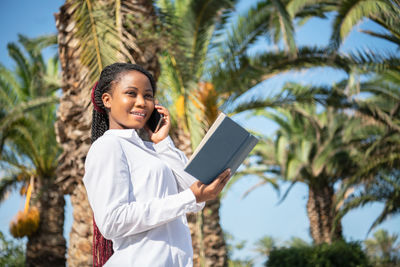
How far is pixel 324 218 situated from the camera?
713 inches

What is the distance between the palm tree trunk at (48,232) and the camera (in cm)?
1366

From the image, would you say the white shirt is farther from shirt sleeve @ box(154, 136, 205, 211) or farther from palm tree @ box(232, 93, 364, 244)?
palm tree @ box(232, 93, 364, 244)

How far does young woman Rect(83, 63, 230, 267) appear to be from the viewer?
2016 mm

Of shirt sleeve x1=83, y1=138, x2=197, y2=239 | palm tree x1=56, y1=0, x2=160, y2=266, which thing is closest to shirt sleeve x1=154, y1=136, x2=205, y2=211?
shirt sleeve x1=83, y1=138, x2=197, y2=239

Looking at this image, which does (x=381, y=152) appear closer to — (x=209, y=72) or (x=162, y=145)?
(x=209, y=72)

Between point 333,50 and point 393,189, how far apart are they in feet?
21.0

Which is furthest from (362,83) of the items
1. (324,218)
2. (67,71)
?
(67,71)

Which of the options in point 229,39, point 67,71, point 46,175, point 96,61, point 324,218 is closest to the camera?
point 96,61

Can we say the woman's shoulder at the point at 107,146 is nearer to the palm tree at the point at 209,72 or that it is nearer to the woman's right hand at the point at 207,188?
the woman's right hand at the point at 207,188

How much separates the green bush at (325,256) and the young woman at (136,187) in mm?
12361

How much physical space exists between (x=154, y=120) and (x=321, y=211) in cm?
1667

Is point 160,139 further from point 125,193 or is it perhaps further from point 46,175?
point 46,175

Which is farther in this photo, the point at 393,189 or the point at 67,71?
the point at 393,189

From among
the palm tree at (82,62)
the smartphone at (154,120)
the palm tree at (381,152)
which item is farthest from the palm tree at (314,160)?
the smartphone at (154,120)
